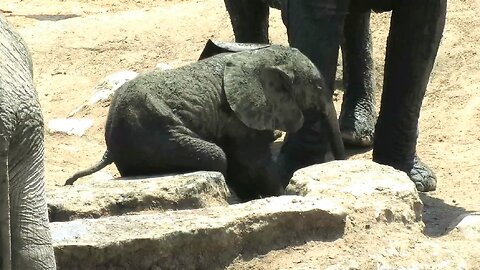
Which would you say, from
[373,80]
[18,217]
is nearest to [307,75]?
[373,80]

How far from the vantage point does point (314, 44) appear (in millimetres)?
5055

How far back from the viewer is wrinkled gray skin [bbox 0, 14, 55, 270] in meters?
2.35

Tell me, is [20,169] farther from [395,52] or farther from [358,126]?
[358,126]

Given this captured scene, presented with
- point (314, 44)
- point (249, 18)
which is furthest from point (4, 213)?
point (249, 18)

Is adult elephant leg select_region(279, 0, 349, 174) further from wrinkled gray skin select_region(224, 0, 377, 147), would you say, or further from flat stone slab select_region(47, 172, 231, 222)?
wrinkled gray skin select_region(224, 0, 377, 147)

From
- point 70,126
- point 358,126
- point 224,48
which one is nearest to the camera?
point 224,48

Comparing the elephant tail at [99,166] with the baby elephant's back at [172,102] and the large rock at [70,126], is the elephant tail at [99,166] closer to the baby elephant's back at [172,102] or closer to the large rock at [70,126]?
the baby elephant's back at [172,102]

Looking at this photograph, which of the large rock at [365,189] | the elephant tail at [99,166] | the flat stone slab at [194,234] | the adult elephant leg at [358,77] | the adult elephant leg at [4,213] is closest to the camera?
the adult elephant leg at [4,213]

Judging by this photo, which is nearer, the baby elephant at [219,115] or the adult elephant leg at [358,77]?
the baby elephant at [219,115]

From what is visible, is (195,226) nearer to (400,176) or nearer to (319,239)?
(319,239)

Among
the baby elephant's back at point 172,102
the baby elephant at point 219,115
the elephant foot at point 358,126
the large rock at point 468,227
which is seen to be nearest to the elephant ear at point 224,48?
the baby elephant at point 219,115

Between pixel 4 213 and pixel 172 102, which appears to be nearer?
pixel 4 213

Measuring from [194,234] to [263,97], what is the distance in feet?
4.15

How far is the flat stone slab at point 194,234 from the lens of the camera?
3.51 metres
